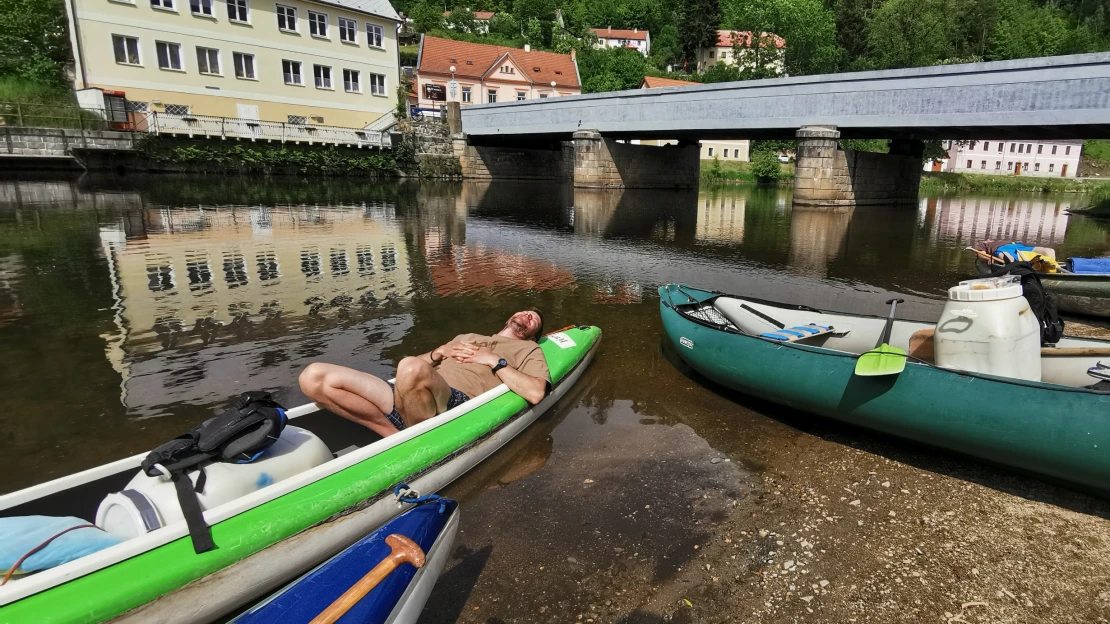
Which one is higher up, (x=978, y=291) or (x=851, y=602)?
(x=978, y=291)

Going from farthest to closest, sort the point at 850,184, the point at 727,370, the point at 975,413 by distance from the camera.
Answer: the point at 850,184, the point at 727,370, the point at 975,413

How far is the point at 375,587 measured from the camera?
8.22 feet

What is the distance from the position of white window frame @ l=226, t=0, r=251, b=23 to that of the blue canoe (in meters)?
45.3

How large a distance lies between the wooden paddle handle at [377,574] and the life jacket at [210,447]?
967 mm

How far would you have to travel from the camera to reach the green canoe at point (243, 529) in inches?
102

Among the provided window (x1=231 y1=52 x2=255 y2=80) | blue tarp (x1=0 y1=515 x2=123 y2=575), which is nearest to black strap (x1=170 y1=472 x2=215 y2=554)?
blue tarp (x1=0 y1=515 x2=123 y2=575)

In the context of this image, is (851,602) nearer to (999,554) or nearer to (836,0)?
(999,554)

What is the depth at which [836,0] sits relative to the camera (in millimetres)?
86062

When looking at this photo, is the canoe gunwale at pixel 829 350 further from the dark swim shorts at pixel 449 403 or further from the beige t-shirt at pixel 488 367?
the dark swim shorts at pixel 449 403

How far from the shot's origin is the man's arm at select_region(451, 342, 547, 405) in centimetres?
517

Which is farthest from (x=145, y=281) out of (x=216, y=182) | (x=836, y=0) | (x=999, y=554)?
(x=836, y=0)

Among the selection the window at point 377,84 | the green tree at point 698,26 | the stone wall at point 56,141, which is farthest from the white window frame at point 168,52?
the green tree at point 698,26

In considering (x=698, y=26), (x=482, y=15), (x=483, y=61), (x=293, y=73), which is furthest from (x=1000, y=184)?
(x=482, y=15)

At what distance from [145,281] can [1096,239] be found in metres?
29.4
